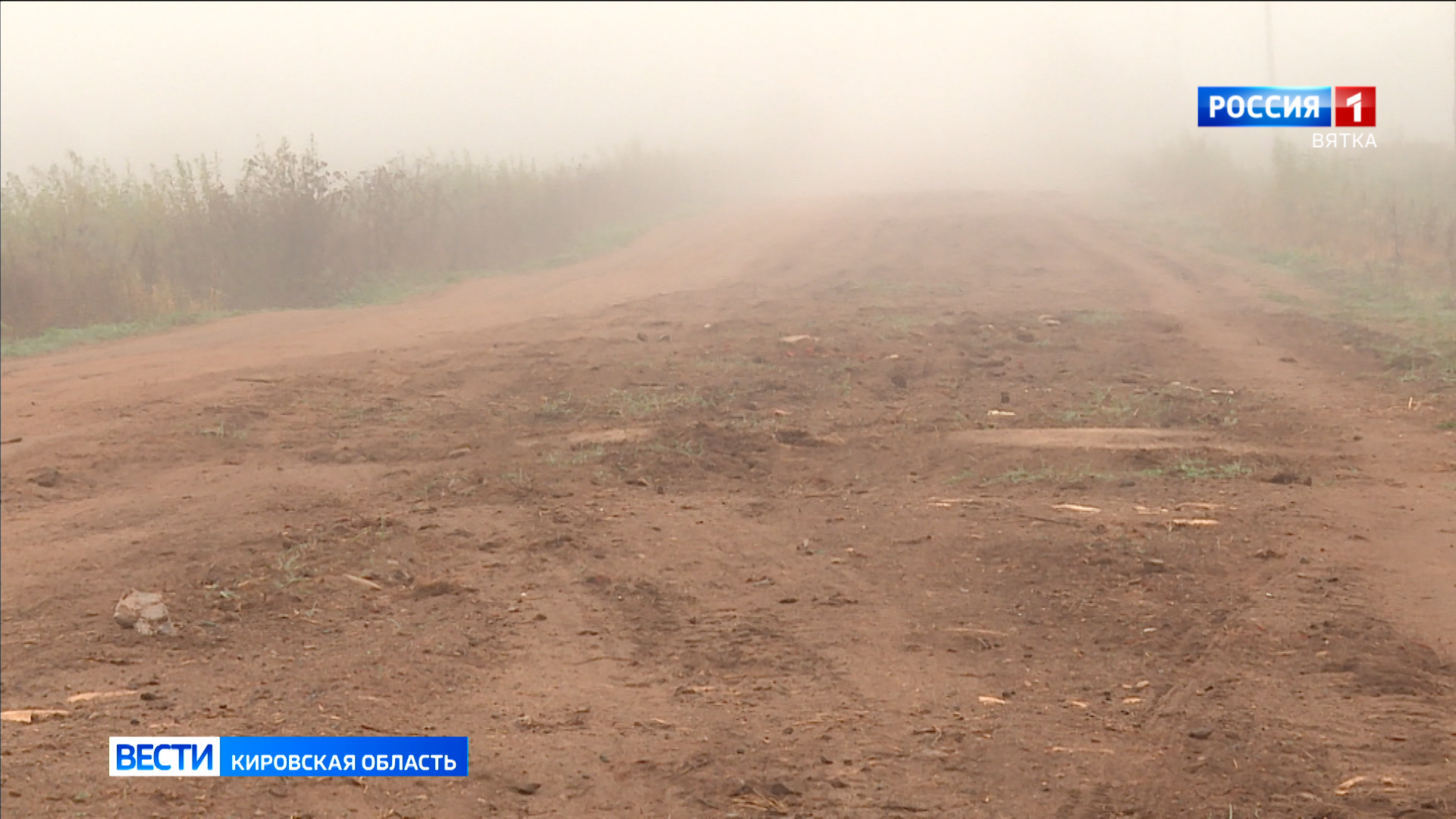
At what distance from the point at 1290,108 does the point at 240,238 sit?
1256 cm

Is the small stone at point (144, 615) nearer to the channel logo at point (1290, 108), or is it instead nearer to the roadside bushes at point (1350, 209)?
the roadside bushes at point (1350, 209)

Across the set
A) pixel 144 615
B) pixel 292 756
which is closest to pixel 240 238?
pixel 144 615

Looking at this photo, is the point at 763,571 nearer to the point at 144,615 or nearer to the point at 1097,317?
the point at 144,615

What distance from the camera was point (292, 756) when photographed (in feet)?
Answer: 13.8

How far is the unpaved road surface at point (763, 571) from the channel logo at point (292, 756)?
67 millimetres

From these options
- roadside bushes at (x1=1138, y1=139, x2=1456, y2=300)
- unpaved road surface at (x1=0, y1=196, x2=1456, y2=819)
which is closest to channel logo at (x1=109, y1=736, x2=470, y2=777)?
unpaved road surface at (x1=0, y1=196, x2=1456, y2=819)

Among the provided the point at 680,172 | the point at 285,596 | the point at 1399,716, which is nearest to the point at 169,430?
the point at 285,596

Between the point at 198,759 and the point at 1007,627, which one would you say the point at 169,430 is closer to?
the point at 198,759

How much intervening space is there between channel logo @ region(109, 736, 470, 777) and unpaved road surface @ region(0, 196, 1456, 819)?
0.22 ft

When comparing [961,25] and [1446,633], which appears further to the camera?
[961,25]

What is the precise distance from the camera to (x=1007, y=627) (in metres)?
5.02

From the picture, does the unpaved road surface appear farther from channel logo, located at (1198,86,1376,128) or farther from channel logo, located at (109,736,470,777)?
channel logo, located at (1198,86,1376,128)

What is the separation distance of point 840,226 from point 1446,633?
53.5 ft

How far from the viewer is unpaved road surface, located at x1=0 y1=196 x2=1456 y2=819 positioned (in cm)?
395
